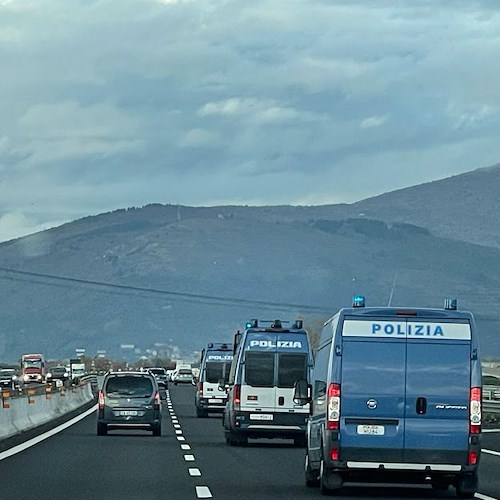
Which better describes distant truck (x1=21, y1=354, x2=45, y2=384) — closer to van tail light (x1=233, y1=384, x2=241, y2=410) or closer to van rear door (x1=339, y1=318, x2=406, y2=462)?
van tail light (x1=233, y1=384, x2=241, y2=410)

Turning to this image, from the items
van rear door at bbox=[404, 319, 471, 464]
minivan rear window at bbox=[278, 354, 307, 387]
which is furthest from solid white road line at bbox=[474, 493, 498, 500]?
minivan rear window at bbox=[278, 354, 307, 387]

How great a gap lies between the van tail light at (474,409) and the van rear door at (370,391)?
2.76 ft

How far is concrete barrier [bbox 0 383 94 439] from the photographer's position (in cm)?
3738

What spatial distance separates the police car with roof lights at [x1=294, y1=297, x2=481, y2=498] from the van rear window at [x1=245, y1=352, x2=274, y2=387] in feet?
54.4

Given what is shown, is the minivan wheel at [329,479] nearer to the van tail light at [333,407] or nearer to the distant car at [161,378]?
the van tail light at [333,407]

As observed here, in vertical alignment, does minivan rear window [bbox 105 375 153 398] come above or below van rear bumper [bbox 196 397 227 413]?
above

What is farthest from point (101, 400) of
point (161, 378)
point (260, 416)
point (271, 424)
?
point (161, 378)

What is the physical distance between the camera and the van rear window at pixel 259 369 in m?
37.8

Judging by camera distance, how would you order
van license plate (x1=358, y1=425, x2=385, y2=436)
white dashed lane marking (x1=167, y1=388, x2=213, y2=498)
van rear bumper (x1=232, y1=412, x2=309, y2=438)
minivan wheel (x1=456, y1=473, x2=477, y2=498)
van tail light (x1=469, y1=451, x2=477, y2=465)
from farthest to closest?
van rear bumper (x1=232, y1=412, x2=309, y2=438), white dashed lane marking (x1=167, y1=388, x2=213, y2=498), minivan wheel (x1=456, y1=473, x2=477, y2=498), van license plate (x1=358, y1=425, x2=385, y2=436), van tail light (x1=469, y1=451, x2=477, y2=465)

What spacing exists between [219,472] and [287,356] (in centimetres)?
1204

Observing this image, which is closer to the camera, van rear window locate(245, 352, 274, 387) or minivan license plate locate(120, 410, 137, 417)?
van rear window locate(245, 352, 274, 387)

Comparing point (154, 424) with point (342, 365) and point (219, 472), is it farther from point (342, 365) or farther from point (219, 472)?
point (342, 365)

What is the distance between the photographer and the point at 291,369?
125ft

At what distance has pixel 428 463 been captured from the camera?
20938 millimetres
